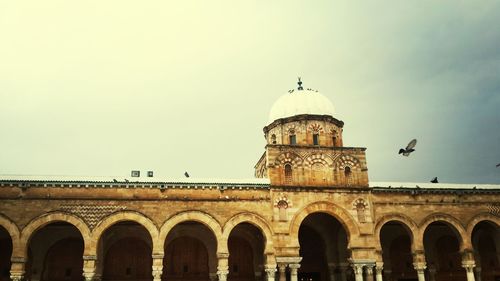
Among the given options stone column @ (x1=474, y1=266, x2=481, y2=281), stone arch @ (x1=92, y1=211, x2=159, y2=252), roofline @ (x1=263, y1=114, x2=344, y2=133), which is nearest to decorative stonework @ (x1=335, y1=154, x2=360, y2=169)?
roofline @ (x1=263, y1=114, x2=344, y2=133)

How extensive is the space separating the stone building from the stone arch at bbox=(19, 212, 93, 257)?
1.7 inches

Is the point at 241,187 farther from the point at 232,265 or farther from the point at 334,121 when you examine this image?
the point at 334,121

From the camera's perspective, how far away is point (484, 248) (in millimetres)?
25062

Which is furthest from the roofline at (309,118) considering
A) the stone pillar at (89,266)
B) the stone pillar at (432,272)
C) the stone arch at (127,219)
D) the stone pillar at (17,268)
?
the stone pillar at (17,268)

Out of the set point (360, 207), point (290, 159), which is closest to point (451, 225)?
point (360, 207)

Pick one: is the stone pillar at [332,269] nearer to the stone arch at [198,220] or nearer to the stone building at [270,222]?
the stone building at [270,222]

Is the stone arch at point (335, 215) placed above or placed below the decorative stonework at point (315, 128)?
below

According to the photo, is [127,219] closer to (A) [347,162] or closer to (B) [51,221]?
(B) [51,221]

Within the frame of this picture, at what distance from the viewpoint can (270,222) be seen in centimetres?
2008

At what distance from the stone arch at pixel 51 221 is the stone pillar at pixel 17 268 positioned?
0.80 ft

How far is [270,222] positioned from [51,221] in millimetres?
9741

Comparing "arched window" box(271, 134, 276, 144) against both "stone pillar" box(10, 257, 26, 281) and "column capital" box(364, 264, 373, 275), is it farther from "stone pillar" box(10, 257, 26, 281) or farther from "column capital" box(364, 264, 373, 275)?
"stone pillar" box(10, 257, 26, 281)

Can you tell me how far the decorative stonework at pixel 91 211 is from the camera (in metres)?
18.6

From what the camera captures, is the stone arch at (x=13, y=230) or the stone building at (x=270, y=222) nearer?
the stone arch at (x=13, y=230)
